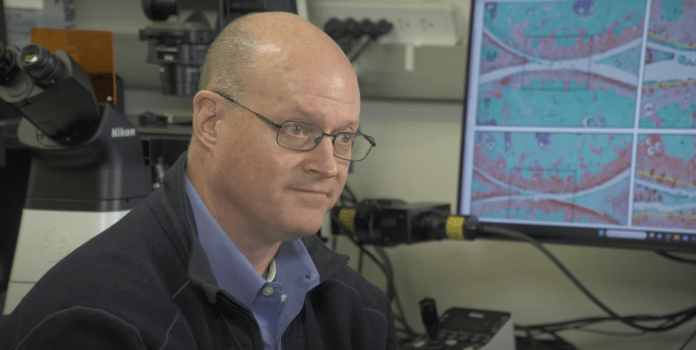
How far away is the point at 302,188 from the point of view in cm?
68

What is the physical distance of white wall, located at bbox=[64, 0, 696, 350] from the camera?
4.01ft

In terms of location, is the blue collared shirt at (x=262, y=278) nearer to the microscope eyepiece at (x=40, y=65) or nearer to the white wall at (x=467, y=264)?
the microscope eyepiece at (x=40, y=65)

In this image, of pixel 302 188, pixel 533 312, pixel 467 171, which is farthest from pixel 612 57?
pixel 302 188

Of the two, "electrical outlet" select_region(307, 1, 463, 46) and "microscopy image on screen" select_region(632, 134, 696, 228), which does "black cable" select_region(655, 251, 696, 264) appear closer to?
"microscopy image on screen" select_region(632, 134, 696, 228)

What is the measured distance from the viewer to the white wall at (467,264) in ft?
4.01

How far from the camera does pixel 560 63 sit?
1.10 metres

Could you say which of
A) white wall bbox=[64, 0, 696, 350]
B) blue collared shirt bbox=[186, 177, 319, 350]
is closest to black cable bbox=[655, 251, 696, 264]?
white wall bbox=[64, 0, 696, 350]

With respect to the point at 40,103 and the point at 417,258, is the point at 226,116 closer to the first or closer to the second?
the point at 40,103

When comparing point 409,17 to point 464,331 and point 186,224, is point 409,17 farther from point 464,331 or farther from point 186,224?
point 186,224

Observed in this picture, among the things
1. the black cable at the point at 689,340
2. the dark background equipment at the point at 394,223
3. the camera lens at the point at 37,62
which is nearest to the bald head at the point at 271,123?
the camera lens at the point at 37,62

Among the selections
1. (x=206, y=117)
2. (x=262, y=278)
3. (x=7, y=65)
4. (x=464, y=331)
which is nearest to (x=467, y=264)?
(x=464, y=331)

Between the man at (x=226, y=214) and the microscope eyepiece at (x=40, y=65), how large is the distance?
0.21 metres

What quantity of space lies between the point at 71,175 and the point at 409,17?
0.77m

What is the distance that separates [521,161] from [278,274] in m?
0.52
